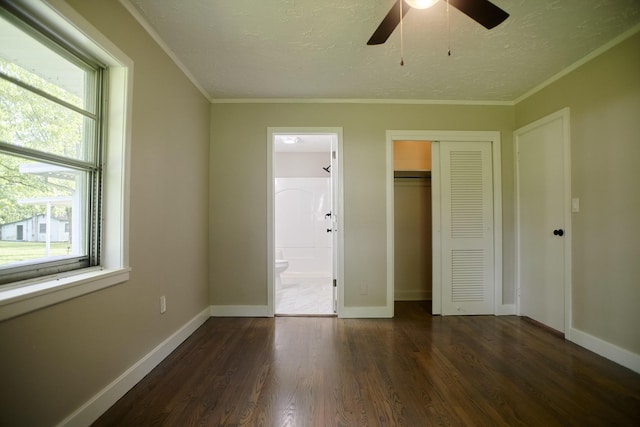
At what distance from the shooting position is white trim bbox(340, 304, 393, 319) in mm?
2857

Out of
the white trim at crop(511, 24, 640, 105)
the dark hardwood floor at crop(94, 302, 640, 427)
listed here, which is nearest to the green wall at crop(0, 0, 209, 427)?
the dark hardwood floor at crop(94, 302, 640, 427)

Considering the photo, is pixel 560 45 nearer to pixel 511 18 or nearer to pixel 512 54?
pixel 512 54

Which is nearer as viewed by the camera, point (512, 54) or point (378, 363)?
point (378, 363)

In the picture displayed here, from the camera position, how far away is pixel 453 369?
1.86 m

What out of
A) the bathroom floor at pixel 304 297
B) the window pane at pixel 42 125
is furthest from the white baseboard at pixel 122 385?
the window pane at pixel 42 125

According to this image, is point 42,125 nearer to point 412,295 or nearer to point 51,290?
point 51,290

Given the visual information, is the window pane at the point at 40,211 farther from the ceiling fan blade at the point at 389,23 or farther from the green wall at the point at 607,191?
the green wall at the point at 607,191

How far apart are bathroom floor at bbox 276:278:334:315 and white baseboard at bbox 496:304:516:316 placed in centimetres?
183

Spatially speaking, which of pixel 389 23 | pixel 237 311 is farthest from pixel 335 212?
pixel 389 23

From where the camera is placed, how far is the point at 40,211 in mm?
1266

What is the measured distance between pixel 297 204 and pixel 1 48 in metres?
3.95

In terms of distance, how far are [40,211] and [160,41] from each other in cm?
141

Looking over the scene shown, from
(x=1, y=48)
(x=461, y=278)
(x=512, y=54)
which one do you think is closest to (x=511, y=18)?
(x=512, y=54)

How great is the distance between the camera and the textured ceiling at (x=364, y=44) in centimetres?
166
